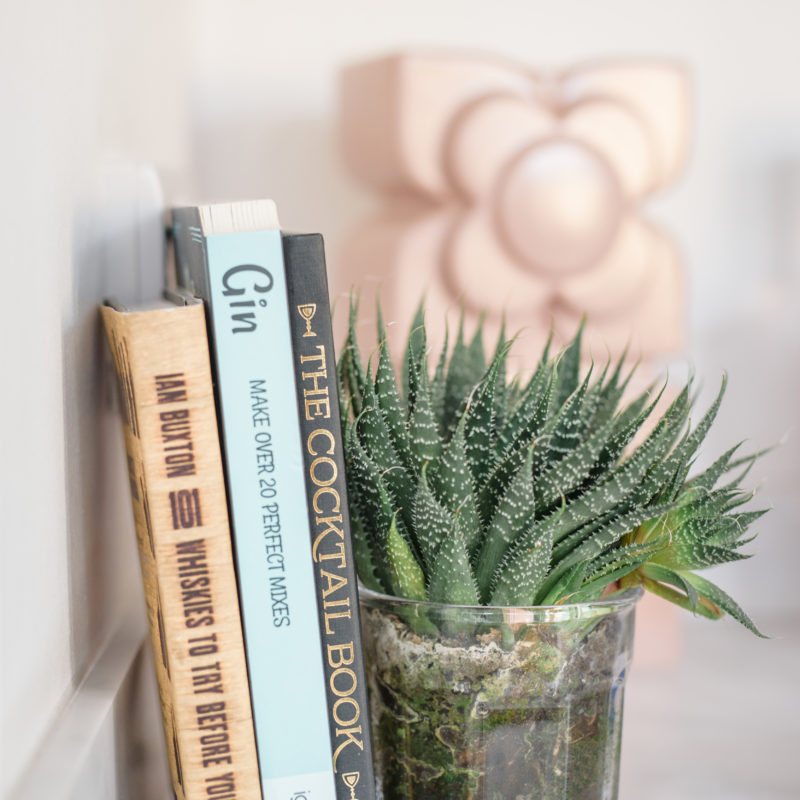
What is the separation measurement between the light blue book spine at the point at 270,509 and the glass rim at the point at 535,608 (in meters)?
0.05

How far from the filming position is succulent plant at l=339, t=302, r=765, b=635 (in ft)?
1.25

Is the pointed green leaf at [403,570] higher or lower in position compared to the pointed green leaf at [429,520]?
lower

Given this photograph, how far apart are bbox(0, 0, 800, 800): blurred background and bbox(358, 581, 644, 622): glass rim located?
121mm

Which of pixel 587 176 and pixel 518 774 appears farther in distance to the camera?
pixel 587 176

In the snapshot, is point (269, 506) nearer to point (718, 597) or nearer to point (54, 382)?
point (54, 382)

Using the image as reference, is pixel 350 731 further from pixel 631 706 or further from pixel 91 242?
pixel 631 706

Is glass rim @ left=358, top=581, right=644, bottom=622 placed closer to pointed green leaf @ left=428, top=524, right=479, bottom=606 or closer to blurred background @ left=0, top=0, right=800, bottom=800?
pointed green leaf @ left=428, top=524, right=479, bottom=606

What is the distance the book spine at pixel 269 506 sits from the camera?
34 cm

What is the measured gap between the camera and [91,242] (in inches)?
17.5

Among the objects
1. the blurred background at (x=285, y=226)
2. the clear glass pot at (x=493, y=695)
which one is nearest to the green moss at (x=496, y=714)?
the clear glass pot at (x=493, y=695)

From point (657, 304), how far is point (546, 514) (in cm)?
72

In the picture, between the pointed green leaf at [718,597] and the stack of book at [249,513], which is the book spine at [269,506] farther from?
the pointed green leaf at [718,597]

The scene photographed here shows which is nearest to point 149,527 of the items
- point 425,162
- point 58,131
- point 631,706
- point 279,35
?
point 58,131

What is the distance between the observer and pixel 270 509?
346 millimetres
